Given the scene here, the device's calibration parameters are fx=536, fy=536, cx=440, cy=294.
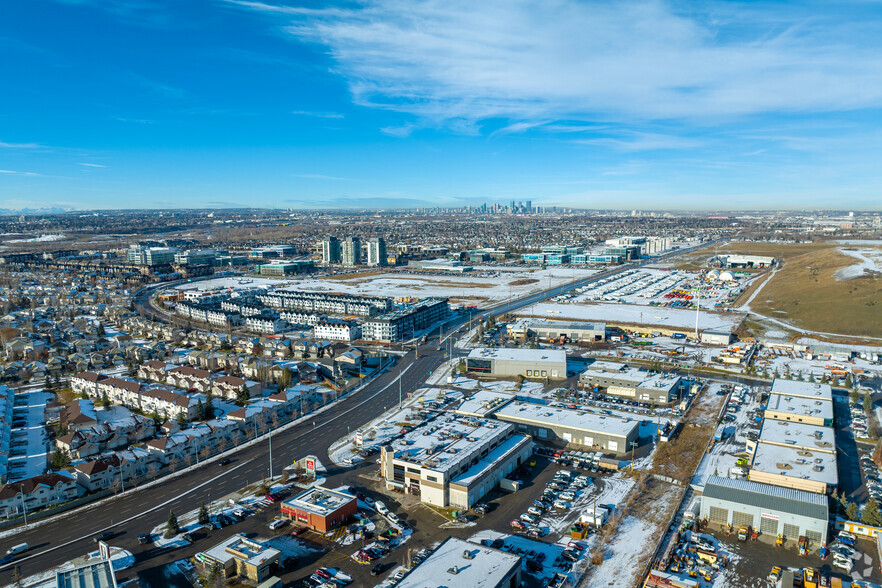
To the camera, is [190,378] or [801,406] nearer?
[801,406]

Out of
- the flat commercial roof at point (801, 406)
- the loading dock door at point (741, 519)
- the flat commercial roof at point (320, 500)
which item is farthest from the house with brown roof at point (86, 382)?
the flat commercial roof at point (801, 406)

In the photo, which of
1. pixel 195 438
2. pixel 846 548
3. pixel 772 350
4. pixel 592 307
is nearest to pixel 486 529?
pixel 846 548

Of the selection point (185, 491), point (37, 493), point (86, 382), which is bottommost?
point (185, 491)

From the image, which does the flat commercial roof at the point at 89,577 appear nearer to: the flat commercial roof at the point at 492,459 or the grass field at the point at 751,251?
the flat commercial roof at the point at 492,459

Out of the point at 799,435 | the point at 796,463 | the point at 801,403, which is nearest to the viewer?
the point at 796,463

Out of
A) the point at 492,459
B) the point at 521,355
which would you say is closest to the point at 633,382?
the point at 521,355

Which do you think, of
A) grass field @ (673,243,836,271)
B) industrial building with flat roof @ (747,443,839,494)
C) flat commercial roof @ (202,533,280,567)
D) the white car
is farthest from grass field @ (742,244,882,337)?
flat commercial roof @ (202,533,280,567)

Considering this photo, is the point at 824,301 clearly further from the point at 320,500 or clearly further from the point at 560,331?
the point at 320,500

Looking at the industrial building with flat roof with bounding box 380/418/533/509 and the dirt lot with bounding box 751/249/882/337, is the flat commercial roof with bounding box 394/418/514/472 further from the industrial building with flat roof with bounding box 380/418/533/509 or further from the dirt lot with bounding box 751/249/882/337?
the dirt lot with bounding box 751/249/882/337
